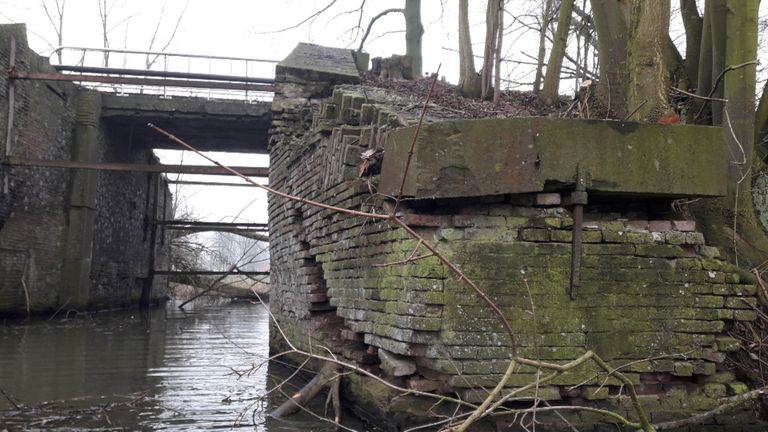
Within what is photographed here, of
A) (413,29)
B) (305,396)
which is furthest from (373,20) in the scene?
(305,396)

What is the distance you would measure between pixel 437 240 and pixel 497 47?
594cm

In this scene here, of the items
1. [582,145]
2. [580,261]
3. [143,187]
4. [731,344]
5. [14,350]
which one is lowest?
[14,350]

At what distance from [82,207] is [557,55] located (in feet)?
35.9

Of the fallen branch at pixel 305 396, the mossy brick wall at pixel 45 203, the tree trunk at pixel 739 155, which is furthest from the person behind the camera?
the mossy brick wall at pixel 45 203

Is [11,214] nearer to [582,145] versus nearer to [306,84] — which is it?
[306,84]

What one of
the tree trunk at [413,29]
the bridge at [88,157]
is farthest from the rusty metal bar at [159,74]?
the tree trunk at [413,29]

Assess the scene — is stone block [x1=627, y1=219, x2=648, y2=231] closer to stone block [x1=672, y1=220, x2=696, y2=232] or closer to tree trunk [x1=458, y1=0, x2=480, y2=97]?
stone block [x1=672, y1=220, x2=696, y2=232]

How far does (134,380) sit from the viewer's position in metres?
7.27

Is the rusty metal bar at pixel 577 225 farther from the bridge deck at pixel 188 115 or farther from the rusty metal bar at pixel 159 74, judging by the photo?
the bridge deck at pixel 188 115

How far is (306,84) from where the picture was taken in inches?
364

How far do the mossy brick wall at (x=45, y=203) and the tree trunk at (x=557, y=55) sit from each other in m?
9.65

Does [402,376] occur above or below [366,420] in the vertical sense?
above

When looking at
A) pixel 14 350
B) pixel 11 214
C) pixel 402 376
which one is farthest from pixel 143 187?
pixel 402 376

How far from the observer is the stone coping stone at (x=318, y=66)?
918cm
